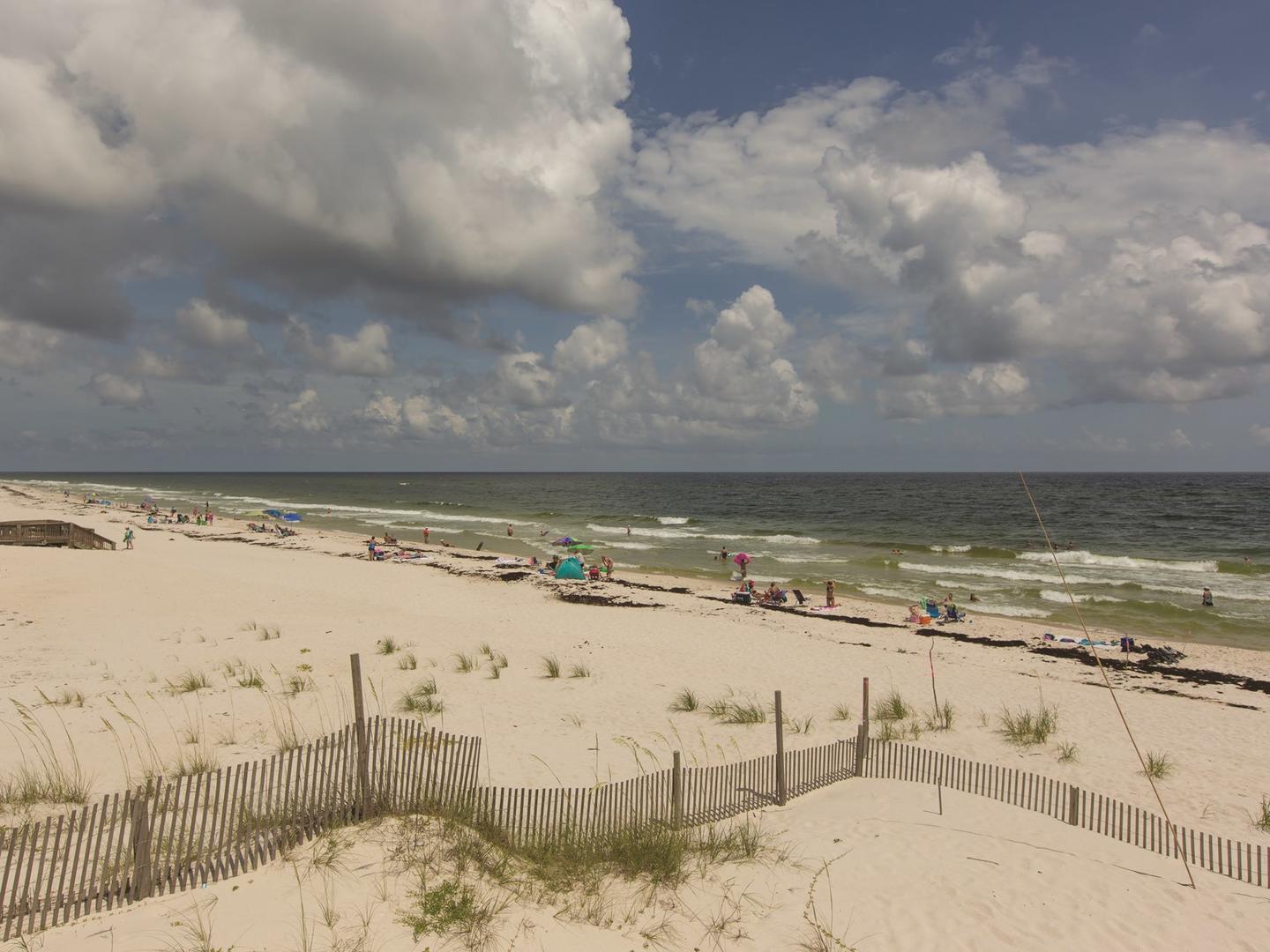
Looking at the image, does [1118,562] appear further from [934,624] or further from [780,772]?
[780,772]

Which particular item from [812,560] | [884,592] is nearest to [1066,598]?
[884,592]

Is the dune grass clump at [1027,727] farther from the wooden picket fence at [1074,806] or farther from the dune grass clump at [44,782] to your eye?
the dune grass clump at [44,782]

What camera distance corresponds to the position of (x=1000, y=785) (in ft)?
32.9

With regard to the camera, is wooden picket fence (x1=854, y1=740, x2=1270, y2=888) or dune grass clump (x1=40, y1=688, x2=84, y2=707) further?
dune grass clump (x1=40, y1=688, x2=84, y2=707)

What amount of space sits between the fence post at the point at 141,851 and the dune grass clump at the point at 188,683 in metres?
8.84

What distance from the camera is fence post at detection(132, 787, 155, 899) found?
6.06 metres

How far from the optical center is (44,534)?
119 feet

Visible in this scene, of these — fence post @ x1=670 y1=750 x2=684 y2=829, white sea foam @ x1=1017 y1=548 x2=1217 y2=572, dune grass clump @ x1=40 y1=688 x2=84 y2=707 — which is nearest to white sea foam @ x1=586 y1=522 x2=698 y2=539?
white sea foam @ x1=1017 y1=548 x2=1217 y2=572

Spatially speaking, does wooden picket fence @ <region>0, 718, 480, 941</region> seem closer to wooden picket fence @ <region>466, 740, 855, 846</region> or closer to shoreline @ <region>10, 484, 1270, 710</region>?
wooden picket fence @ <region>466, 740, 855, 846</region>

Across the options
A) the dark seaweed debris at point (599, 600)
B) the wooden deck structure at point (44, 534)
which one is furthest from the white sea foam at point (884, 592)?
the wooden deck structure at point (44, 534)

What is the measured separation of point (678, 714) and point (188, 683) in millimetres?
10045

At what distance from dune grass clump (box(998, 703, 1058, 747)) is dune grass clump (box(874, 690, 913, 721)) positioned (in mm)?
1869

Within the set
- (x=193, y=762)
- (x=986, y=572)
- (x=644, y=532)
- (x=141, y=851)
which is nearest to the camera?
(x=141, y=851)

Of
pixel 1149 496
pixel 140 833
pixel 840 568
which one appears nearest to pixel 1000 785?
pixel 140 833
